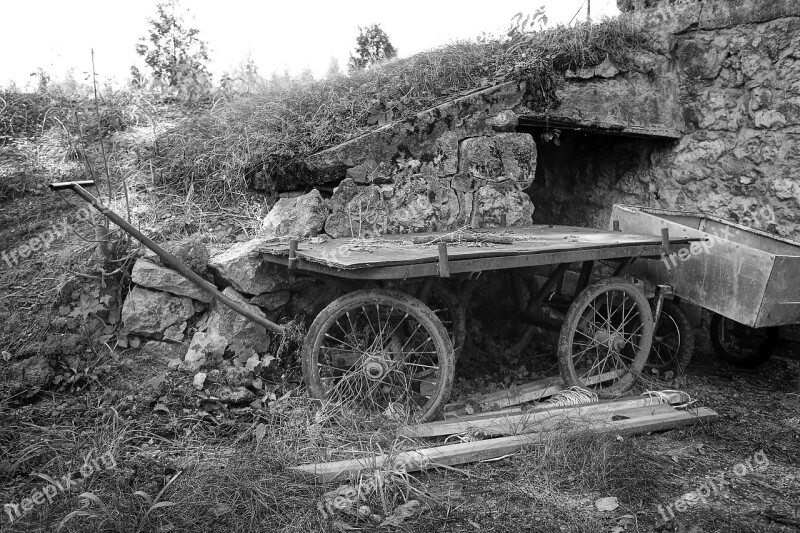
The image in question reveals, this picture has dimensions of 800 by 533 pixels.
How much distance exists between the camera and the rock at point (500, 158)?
18.1ft

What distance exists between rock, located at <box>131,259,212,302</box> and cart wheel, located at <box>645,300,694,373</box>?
385 centimetres

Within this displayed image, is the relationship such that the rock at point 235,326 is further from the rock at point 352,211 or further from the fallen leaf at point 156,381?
the rock at point 352,211

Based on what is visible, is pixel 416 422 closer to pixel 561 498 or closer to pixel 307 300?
pixel 561 498

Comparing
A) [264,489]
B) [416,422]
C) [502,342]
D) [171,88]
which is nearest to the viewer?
[264,489]

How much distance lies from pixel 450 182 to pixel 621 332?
1861 mm

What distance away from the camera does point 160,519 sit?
114 inches

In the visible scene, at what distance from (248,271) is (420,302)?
1312mm

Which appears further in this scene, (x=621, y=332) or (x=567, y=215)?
(x=567, y=215)

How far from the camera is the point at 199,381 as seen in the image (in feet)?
13.4

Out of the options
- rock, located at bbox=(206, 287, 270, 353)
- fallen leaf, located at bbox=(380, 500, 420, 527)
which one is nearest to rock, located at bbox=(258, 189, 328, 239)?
rock, located at bbox=(206, 287, 270, 353)

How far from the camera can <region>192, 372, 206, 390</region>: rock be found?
4.06m

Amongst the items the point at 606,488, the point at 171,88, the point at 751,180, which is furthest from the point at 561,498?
the point at 171,88

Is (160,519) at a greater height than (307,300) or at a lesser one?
lesser

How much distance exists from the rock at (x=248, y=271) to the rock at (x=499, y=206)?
1898mm
